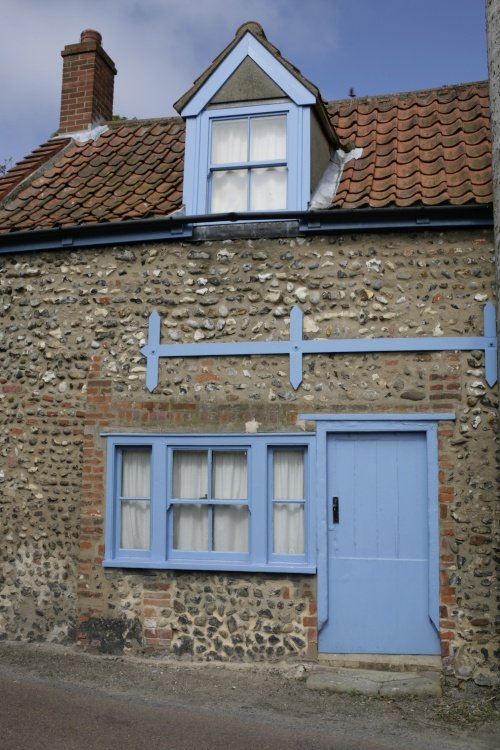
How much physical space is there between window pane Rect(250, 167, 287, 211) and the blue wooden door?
8.84 ft

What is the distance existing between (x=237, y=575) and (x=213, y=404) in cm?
177

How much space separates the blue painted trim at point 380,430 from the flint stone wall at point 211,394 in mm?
89

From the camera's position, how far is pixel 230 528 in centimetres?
760

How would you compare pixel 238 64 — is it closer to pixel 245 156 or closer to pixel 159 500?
pixel 245 156

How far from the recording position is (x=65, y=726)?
5.68 metres

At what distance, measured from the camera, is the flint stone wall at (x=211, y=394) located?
698 centimetres

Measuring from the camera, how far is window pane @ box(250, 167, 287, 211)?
800cm

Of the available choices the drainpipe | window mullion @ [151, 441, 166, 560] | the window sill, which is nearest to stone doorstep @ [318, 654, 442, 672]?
the window sill

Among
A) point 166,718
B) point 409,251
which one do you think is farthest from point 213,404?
point 166,718

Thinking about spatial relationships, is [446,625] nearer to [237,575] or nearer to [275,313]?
[237,575]

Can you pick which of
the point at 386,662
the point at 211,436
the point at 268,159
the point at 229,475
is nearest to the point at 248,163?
the point at 268,159

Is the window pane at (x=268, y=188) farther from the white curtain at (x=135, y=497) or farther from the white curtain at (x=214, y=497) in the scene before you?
the white curtain at (x=135, y=497)

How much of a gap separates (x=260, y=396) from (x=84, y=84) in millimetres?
6208

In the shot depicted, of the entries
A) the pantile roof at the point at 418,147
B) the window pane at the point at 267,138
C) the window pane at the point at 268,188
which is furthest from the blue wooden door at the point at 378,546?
the window pane at the point at 267,138
